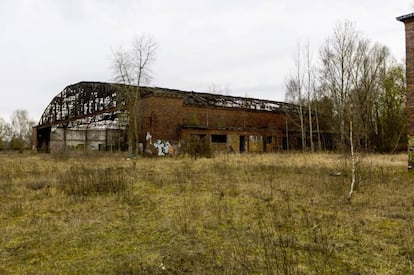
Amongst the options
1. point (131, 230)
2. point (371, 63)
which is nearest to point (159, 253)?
point (131, 230)

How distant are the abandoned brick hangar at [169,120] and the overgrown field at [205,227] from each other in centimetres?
1870

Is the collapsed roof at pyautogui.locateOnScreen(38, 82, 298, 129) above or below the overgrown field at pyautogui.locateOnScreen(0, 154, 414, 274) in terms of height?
above

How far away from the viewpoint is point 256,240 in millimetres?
5703

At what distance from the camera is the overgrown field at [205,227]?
476cm

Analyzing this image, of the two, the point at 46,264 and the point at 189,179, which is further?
the point at 189,179

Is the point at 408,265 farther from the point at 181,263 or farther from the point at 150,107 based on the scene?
the point at 150,107

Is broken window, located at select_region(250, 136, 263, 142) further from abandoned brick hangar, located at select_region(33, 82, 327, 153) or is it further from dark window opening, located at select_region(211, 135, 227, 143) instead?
dark window opening, located at select_region(211, 135, 227, 143)

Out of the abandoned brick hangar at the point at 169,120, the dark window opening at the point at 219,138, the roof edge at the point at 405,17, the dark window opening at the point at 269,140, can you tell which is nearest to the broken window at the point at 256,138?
the abandoned brick hangar at the point at 169,120

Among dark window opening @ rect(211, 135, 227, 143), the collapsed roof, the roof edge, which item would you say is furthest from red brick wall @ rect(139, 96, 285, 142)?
the roof edge

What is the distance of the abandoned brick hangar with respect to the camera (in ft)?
99.6

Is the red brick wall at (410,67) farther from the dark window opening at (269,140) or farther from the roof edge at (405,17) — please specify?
the dark window opening at (269,140)

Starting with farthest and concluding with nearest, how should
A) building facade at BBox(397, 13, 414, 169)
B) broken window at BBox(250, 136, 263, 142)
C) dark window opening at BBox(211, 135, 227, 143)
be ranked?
1. broken window at BBox(250, 136, 263, 142)
2. dark window opening at BBox(211, 135, 227, 143)
3. building facade at BBox(397, 13, 414, 169)

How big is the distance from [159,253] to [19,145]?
169 feet

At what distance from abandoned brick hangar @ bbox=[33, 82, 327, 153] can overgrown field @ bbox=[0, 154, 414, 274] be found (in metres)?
18.7
